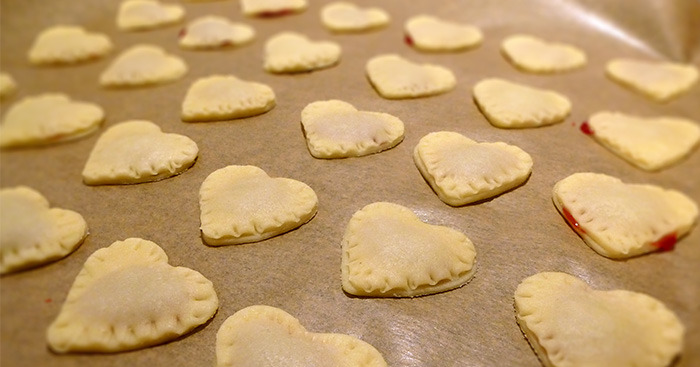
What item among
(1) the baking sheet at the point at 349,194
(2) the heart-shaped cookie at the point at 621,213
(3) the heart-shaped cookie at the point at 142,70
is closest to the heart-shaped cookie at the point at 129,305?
(1) the baking sheet at the point at 349,194

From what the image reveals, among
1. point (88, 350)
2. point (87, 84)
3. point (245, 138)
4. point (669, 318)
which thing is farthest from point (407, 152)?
point (87, 84)

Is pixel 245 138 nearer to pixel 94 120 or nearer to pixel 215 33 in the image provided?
pixel 94 120

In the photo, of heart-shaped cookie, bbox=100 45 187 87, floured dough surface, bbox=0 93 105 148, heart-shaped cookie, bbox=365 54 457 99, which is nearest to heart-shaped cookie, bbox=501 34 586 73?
heart-shaped cookie, bbox=365 54 457 99

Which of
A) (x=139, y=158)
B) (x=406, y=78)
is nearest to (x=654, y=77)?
(x=406, y=78)

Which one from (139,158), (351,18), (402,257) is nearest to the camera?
(402,257)

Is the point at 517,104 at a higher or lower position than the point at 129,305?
higher

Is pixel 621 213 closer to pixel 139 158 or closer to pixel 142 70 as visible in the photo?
pixel 139 158
